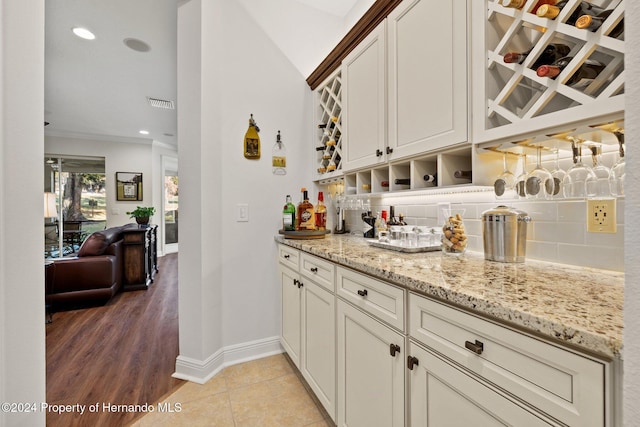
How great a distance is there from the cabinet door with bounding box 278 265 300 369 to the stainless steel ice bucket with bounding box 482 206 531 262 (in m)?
1.18

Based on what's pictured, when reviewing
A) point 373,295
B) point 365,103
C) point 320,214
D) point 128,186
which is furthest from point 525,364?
point 128,186

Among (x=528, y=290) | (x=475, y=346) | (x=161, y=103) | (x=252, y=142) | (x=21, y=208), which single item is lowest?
(x=475, y=346)

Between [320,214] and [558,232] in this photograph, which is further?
[320,214]

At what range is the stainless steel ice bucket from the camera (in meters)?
1.13

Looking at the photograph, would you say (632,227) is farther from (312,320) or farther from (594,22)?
(312,320)

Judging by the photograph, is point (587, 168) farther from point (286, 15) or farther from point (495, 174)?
point (286, 15)

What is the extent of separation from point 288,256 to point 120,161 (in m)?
6.32

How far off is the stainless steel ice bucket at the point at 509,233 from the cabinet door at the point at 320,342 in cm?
79

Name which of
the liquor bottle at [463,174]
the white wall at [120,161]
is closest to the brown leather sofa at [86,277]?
the white wall at [120,161]

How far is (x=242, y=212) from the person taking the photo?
2.23 meters

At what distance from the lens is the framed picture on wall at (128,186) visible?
6.33m

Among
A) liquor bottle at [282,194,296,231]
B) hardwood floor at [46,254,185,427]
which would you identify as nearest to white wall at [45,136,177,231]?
hardwood floor at [46,254,185,427]

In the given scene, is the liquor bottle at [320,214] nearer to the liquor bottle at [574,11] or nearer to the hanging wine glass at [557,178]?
the hanging wine glass at [557,178]

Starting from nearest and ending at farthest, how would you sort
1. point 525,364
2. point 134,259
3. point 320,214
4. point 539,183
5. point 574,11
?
point 525,364 < point 574,11 < point 539,183 < point 320,214 < point 134,259
